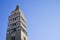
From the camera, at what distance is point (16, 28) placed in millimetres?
42219

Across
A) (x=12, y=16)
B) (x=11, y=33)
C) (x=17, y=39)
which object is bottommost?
(x=17, y=39)

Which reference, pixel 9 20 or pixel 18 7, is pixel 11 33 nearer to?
pixel 9 20

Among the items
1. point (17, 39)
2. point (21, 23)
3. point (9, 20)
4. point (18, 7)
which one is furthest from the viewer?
point (18, 7)

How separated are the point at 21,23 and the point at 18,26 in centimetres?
151

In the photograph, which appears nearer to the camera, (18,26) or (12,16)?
(18,26)

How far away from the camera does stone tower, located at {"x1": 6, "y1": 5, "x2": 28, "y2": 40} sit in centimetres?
4066

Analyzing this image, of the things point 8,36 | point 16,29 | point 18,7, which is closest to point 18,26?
point 16,29

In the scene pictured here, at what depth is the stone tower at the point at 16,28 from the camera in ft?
133

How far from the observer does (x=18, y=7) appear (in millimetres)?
49406

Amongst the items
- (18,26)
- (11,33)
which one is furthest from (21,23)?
(11,33)

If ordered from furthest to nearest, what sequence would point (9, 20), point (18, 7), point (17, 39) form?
point (18, 7), point (9, 20), point (17, 39)

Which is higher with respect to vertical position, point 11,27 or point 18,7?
point 18,7

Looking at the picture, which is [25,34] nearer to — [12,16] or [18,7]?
[12,16]

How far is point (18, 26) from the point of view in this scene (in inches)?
1663
